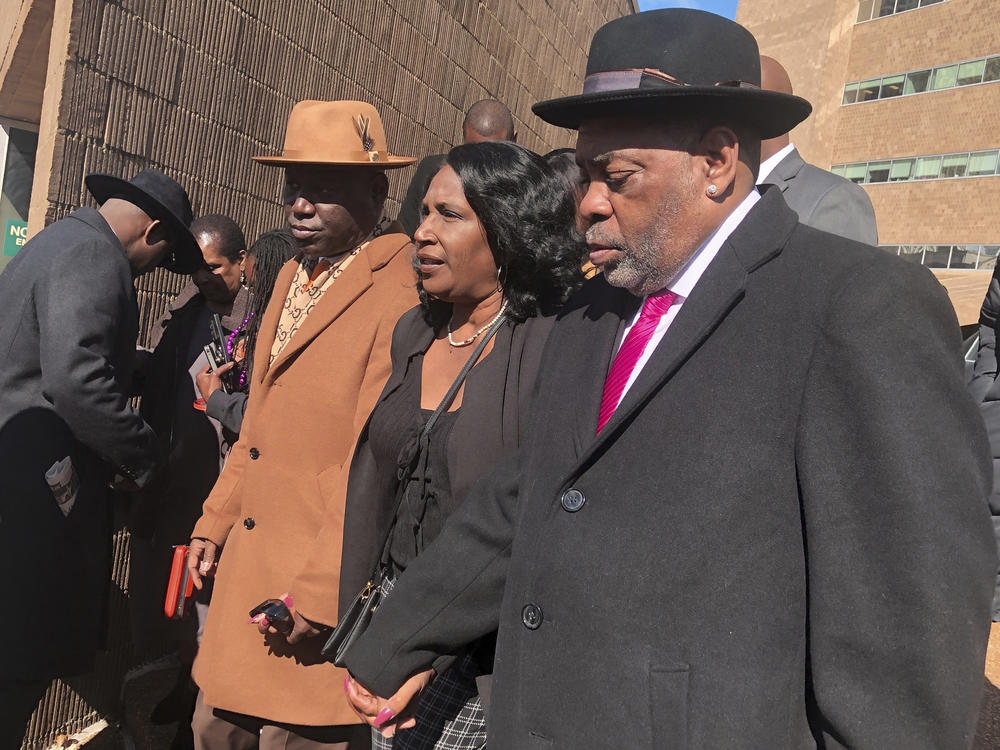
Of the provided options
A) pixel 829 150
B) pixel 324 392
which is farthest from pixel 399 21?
pixel 829 150

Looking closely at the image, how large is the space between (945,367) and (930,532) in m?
0.25

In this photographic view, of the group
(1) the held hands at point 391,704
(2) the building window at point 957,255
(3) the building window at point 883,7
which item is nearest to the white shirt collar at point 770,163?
(1) the held hands at point 391,704

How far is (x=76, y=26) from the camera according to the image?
3.27m

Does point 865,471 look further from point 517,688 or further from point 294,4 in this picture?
point 294,4

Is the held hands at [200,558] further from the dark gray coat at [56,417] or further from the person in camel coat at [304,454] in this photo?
the dark gray coat at [56,417]

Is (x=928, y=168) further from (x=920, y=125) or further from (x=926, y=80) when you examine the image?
(x=926, y=80)

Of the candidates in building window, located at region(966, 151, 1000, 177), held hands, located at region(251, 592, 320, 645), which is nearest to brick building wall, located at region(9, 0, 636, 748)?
held hands, located at region(251, 592, 320, 645)

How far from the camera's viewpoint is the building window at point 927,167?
27.1m

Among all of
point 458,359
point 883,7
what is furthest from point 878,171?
point 458,359

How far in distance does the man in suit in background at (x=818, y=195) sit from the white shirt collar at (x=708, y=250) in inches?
39.2

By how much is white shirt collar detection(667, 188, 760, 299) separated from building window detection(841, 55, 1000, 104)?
31.2 meters

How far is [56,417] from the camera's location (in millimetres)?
2955

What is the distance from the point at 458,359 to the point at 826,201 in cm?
127

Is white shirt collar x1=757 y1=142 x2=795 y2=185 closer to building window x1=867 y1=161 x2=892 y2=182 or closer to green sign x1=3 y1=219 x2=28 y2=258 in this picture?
green sign x1=3 y1=219 x2=28 y2=258
